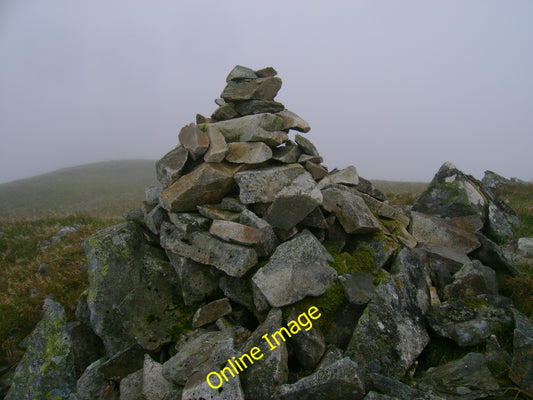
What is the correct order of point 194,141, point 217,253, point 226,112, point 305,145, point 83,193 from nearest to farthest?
point 217,253 → point 194,141 → point 305,145 → point 226,112 → point 83,193

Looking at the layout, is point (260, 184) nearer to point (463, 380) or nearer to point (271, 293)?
point (271, 293)

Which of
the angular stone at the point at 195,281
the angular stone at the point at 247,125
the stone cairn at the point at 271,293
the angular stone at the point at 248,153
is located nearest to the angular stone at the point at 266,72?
the stone cairn at the point at 271,293

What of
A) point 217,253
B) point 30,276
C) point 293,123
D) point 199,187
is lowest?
point 30,276

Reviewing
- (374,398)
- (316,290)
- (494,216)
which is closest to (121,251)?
(316,290)

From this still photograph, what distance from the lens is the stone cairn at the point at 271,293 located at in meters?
5.05

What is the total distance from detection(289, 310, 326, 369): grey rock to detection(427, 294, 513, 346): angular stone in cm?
224

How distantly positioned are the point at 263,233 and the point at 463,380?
13.8 ft

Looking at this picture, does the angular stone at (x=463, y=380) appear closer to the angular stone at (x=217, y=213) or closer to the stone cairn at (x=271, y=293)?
the stone cairn at (x=271, y=293)

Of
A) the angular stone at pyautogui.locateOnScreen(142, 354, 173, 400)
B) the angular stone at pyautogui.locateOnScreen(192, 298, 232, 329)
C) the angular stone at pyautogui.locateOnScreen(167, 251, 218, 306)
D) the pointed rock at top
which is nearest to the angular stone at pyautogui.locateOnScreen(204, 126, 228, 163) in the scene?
the pointed rock at top

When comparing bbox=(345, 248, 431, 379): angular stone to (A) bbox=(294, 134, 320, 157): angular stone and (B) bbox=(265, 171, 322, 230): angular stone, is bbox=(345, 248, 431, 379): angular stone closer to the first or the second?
(B) bbox=(265, 171, 322, 230): angular stone

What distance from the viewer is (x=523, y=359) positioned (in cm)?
465

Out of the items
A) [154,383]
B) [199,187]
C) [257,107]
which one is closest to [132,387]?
[154,383]

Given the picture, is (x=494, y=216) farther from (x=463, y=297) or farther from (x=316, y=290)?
(x=316, y=290)

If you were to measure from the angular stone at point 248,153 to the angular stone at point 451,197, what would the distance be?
5836mm
